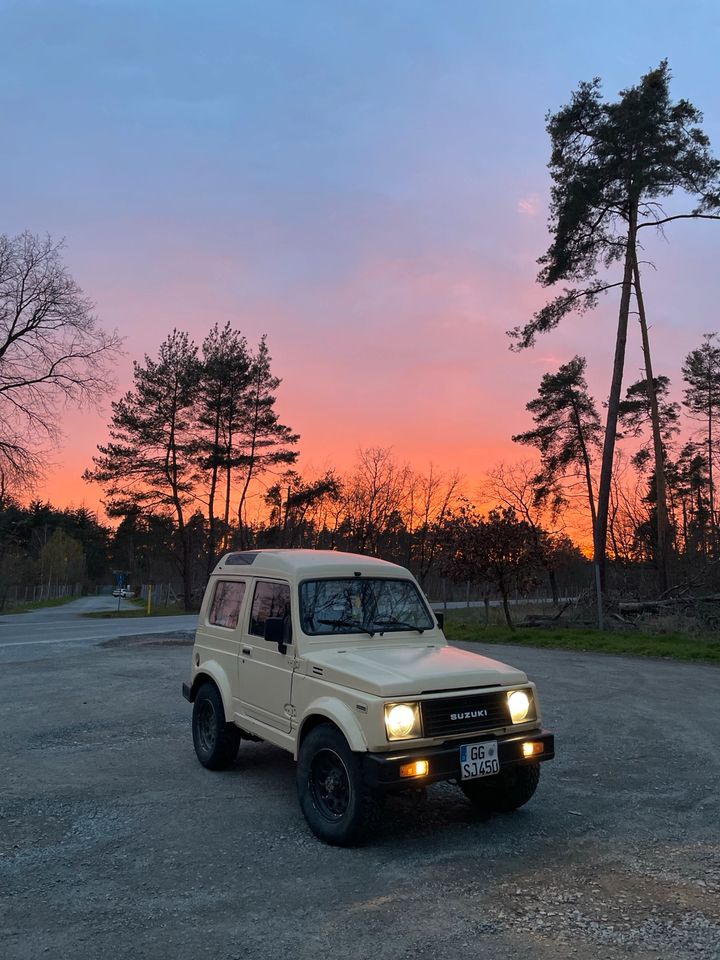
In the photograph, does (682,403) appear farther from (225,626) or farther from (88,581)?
(88,581)

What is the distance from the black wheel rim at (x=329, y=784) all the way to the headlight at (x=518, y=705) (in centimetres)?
127

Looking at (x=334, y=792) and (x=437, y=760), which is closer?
(x=437, y=760)

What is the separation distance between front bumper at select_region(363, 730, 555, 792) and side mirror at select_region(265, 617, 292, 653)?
4.38 feet

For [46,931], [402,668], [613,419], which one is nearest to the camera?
[46,931]

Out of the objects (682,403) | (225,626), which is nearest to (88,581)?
(682,403)

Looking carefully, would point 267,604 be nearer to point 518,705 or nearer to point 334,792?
point 334,792

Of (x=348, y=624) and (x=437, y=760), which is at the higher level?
(x=348, y=624)

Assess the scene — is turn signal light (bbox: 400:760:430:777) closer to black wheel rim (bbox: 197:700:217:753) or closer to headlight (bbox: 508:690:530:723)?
headlight (bbox: 508:690:530:723)

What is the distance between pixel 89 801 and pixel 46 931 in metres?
2.29

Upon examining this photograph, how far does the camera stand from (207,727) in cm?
679

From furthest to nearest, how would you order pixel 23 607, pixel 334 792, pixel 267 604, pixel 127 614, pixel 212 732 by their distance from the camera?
pixel 23 607 < pixel 127 614 < pixel 212 732 < pixel 267 604 < pixel 334 792

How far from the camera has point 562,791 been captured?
19.8ft

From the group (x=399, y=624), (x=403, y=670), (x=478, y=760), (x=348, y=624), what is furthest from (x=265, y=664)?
(x=478, y=760)

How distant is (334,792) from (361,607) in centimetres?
159
